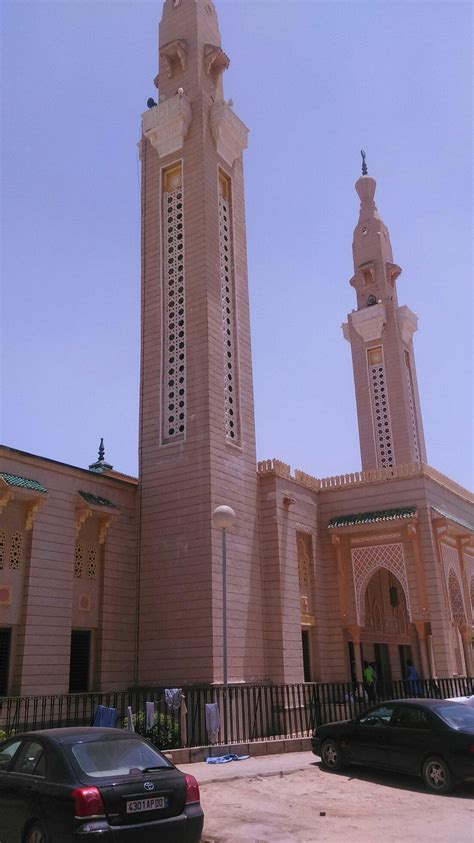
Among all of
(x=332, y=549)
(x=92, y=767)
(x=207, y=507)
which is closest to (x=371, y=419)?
(x=332, y=549)

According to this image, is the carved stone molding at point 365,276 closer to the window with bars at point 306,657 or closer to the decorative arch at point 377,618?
the decorative arch at point 377,618

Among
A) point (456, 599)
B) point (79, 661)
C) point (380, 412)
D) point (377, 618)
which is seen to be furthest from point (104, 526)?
point (380, 412)

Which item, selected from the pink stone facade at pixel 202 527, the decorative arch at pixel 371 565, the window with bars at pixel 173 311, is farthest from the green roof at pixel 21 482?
the decorative arch at pixel 371 565

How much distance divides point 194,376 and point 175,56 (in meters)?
11.7

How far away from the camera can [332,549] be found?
901 inches

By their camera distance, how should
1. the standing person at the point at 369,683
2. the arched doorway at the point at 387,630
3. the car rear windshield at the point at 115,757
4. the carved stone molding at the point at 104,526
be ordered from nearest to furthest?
the car rear windshield at the point at 115,757 < the carved stone molding at the point at 104,526 < the standing person at the point at 369,683 < the arched doorway at the point at 387,630

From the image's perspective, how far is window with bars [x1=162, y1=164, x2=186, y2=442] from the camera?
2009 centimetres

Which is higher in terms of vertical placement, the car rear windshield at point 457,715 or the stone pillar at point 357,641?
the stone pillar at point 357,641

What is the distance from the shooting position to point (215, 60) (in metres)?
23.7

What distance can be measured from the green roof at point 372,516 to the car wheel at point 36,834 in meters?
16.4

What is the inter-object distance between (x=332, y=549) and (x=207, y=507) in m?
6.24

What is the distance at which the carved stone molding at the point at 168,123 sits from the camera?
874 inches

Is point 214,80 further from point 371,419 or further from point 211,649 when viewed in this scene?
point 211,649

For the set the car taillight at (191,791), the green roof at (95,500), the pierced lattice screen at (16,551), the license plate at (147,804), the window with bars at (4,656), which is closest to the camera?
the license plate at (147,804)
